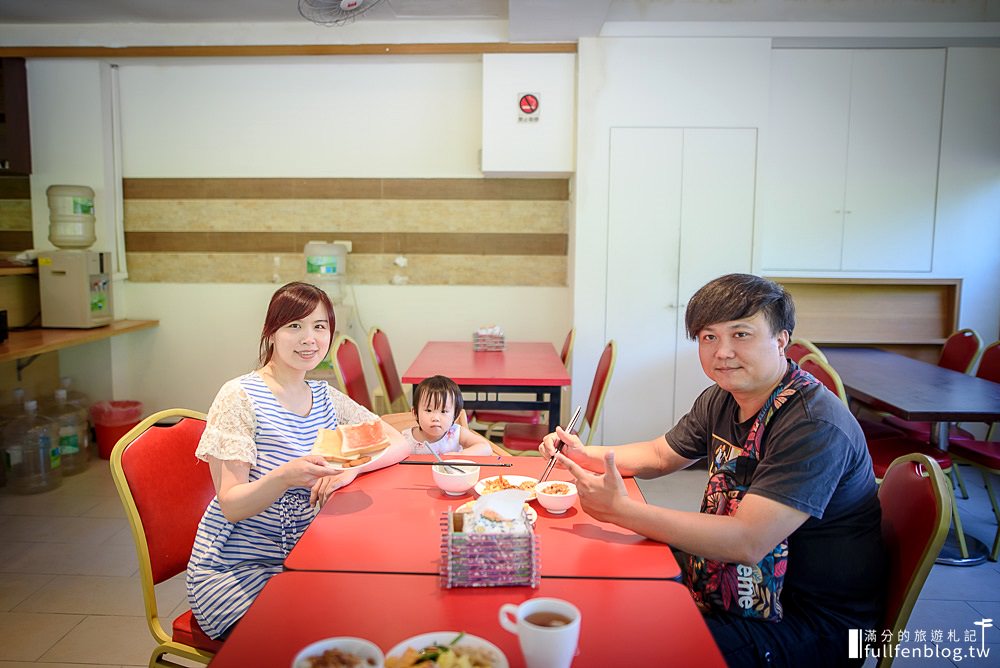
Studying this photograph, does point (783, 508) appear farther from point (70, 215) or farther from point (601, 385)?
point (70, 215)

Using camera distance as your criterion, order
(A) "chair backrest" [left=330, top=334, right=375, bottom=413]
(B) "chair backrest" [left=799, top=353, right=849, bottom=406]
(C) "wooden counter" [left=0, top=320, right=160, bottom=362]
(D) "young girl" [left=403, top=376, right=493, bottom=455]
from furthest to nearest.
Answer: (C) "wooden counter" [left=0, top=320, right=160, bottom=362] → (A) "chair backrest" [left=330, top=334, right=375, bottom=413] → (B) "chair backrest" [left=799, top=353, right=849, bottom=406] → (D) "young girl" [left=403, top=376, right=493, bottom=455]

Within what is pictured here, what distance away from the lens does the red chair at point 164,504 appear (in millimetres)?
1663

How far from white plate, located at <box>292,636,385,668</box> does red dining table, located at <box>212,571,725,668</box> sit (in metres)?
0.09

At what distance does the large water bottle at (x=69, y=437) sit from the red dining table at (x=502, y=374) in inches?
91.2

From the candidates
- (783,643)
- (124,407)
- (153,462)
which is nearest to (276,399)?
(153,462)

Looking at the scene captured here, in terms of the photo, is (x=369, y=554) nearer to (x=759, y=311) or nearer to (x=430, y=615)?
(x=430, y=615)

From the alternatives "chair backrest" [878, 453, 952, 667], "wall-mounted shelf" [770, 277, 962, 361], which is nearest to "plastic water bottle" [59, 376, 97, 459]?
"chair backrest" [878, 453, 952, 667]

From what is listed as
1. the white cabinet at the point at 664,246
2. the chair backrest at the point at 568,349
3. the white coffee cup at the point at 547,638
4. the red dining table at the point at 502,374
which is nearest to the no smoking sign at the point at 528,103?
the white cabinet at the point at 664,246

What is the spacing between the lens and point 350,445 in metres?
1.65

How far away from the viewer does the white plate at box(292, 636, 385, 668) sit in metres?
0.98

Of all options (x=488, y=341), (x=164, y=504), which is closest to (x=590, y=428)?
(x=488, y=341)

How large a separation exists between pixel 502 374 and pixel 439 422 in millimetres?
1036

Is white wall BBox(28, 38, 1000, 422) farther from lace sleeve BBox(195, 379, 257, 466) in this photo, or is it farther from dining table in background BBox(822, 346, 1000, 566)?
lace sleeve BBox(195, 379, 257, 466)

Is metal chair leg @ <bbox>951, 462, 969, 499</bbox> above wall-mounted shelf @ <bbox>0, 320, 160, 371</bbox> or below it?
below
